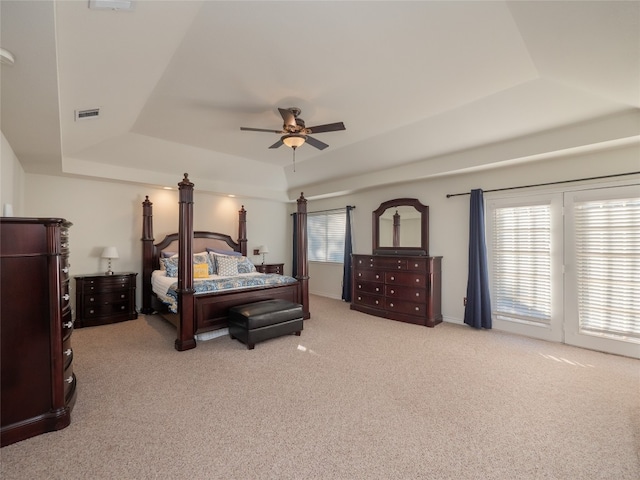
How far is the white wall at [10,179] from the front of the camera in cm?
301

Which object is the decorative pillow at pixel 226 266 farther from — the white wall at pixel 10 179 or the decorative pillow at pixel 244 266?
the white wall at pixel 10 179

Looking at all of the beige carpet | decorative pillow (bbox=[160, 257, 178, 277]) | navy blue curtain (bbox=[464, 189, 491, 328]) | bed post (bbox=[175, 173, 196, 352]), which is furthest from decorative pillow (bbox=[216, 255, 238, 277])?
navy blue curtain (bbox=[464, 189, 491, 328])

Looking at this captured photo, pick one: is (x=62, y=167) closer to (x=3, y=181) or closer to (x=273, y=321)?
(x=3, y=181)

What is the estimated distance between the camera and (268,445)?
1.93 metres

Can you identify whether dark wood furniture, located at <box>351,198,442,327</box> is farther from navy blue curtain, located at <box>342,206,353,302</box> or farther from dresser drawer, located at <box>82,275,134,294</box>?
dresser drawer, located at <box>82,275,134,294</box>

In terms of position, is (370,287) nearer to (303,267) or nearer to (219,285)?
(303,267)

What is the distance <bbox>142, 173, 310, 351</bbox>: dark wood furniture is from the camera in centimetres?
368

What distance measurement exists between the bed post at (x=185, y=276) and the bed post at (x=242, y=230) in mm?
2975

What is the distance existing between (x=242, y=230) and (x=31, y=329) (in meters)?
4.83

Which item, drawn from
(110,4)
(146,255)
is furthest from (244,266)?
(110,4)

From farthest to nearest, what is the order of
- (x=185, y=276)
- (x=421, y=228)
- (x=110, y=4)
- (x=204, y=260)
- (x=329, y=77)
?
(x=204, y=260), (x=421, y=228), (x=185, y=276), (x=329, y=77), (x=110, y=4)

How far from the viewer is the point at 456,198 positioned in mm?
4898

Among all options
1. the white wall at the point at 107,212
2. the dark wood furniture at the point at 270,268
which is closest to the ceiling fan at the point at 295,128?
the white wall at the point at 107,212

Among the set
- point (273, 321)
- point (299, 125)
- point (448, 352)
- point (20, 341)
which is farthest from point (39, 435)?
Answer: point (448, 352)
